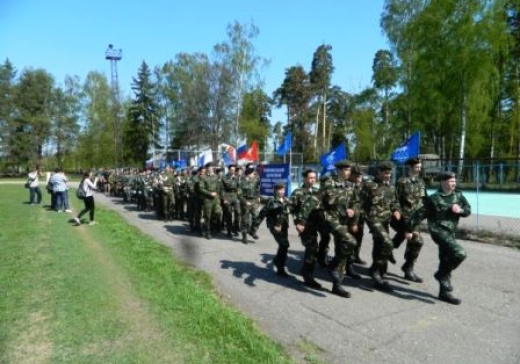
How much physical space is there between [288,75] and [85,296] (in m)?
61.7

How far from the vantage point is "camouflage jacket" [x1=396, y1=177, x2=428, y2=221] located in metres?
7.06

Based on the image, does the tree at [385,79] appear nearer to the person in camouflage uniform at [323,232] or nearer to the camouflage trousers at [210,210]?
the camouflage trousers at [210,210]

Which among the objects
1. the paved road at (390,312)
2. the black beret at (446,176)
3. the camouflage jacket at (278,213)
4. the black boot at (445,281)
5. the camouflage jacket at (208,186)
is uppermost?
the black beret at (446,176)

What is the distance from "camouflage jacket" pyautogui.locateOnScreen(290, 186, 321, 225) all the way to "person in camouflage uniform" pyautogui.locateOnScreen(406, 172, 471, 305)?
1608 mm

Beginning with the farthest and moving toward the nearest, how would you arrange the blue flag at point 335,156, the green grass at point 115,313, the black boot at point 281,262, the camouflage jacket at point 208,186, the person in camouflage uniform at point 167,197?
the blue flag at point 335,156, the person in camouflage uniform at point 167,197, the camouflage jacket at point 208,186, the black boot at point 281,262, the green grass at point 115,313

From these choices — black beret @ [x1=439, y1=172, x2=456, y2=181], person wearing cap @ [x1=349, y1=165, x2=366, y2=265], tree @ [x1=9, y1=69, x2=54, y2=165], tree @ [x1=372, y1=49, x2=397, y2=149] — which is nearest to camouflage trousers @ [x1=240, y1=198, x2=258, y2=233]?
person wearing cap @ [x1=349, y1=165, x2=366, y2=265]

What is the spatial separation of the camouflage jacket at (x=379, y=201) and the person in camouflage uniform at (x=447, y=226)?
32.3 inches

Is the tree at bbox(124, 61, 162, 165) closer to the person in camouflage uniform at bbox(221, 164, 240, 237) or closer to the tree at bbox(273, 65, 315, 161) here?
the tree at bbox(273, 65, 315, 161)

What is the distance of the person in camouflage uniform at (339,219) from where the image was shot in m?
6.14

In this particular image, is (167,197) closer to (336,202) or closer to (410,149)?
(410,149)

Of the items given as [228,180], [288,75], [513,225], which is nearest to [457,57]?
[513,225]

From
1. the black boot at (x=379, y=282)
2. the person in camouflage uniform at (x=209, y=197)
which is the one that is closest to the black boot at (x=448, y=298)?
the black boot at (x=379, y=282)

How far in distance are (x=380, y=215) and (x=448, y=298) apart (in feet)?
4.89

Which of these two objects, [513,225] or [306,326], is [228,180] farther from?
[513,225]
